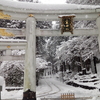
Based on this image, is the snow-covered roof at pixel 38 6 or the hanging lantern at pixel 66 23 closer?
the snow-covered roof at pixel 38 6

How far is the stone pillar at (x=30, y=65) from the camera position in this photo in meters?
7.36

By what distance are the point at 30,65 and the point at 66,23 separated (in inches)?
148

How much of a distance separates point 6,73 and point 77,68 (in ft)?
45.4

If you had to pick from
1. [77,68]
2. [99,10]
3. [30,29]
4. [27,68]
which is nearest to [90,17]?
[99,10]

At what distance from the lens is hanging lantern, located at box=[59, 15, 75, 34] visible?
8586 mm

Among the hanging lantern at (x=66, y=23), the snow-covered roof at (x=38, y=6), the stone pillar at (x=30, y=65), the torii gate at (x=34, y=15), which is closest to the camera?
the stone pillar at (x=30, y=65)

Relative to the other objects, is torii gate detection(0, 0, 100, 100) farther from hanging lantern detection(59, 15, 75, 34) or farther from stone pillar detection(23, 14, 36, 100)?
hanging lantern detection(59, 15, 75, 34)

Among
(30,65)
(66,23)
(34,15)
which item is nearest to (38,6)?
(34,15)

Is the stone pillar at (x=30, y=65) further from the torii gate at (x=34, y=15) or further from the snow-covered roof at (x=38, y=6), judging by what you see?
the snow-covered roof at (x=38, y=6)

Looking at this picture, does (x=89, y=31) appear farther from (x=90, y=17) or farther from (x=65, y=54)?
(x=65, y=54)

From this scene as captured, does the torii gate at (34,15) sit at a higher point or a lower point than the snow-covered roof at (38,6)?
lower

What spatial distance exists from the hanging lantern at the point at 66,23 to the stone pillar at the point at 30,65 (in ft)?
6.48

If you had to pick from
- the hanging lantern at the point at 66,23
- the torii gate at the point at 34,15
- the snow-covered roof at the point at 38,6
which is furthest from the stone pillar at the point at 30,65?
the hanging lantern at the point at 66,23

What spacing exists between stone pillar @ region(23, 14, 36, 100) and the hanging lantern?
6.48 ft
